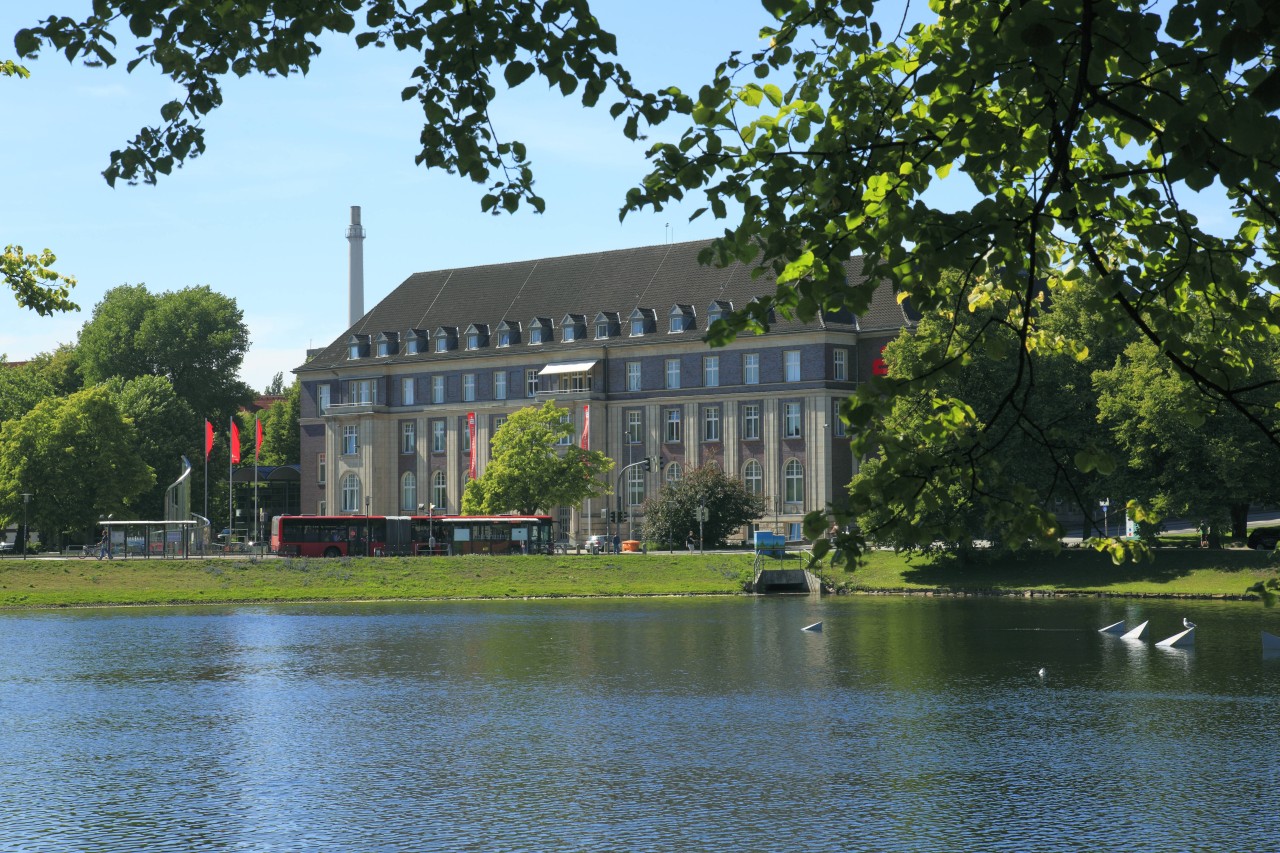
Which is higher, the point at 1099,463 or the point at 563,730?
the point at 1099,463

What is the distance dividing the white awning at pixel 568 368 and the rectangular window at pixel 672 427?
23.4 ft

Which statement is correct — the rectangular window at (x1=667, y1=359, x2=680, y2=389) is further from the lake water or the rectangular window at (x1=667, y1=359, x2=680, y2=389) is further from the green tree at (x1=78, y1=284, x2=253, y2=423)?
the lake water

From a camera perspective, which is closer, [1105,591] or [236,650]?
[236,650]

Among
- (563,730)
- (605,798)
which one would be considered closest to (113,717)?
(563,730)

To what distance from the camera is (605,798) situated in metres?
20.6

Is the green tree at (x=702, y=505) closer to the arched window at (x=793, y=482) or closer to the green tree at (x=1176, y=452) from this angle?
the arched window at (x=793, y=482)

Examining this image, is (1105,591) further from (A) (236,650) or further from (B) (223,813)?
(B) (223,813)

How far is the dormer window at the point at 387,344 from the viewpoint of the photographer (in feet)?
423

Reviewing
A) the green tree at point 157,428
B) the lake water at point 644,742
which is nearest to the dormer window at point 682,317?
the green tree at point 157,428

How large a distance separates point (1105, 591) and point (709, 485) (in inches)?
1393

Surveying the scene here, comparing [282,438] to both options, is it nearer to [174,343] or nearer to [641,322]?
[174,343]

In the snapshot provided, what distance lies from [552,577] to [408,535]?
2649 centimetres

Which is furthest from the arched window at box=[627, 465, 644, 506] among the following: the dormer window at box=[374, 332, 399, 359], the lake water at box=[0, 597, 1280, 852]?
the lake water at box=[0, 597, 1280, 852]

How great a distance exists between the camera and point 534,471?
339ft
